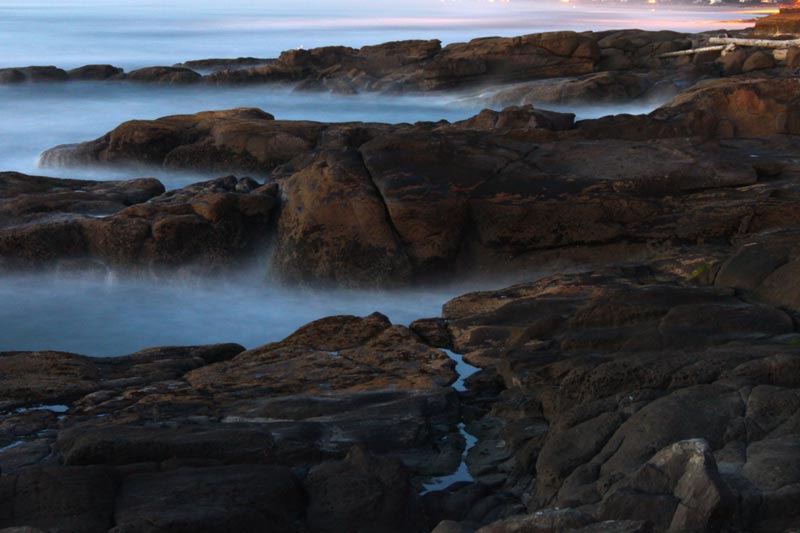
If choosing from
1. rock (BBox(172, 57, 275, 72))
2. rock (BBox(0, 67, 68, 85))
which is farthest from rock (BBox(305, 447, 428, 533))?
rock (BBox(172, 57, 275, 72))

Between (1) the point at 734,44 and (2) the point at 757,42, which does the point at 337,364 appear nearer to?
(2) the point at 757,42

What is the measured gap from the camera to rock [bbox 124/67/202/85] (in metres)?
37.9

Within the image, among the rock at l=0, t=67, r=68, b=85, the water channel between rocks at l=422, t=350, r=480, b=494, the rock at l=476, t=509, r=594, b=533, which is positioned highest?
the rock at l=0, t=67, r=68, b=85

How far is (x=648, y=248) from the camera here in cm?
1158

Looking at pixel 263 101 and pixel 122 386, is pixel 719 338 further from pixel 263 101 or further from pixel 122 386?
pixel 263 101

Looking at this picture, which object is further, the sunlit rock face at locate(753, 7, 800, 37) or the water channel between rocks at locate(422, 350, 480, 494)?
the sunlit rock face at locate(753, 7, 800, 37)

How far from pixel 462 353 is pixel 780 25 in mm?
Answer: 31247

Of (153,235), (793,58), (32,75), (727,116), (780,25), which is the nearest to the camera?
(153,235)

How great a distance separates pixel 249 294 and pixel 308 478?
6.73 m

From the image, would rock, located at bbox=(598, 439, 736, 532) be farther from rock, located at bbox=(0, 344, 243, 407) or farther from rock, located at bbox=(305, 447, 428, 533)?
rock, located at bbox=(0, 344, 243, 407)

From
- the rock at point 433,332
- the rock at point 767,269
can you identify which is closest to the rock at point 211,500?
the rock at point 433,332

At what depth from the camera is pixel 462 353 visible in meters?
9.02

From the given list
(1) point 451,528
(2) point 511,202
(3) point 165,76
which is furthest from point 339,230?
(3) point 165,76

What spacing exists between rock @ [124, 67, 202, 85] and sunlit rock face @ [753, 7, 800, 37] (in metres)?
21.6
